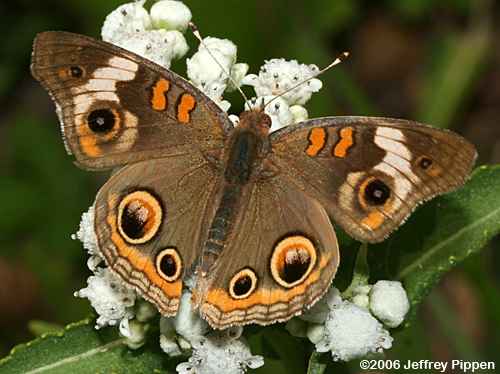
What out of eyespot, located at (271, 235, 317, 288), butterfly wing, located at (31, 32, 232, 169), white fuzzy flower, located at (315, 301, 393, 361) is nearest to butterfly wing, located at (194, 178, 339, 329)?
eyespot, located at (271, 235, 317, 288)

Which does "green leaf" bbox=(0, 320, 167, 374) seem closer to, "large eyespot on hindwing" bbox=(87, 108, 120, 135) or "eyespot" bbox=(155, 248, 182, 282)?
"eyespot" bbox=(155, 248, 182, 282)

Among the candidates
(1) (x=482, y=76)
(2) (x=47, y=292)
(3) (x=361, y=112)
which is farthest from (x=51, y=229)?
(1) (x=482, y=76)

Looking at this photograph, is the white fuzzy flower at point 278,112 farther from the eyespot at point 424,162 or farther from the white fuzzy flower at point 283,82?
the eyespot at point 424,162

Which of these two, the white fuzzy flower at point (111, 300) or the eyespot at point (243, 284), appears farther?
the white fuzzy flower at point (111, 300)

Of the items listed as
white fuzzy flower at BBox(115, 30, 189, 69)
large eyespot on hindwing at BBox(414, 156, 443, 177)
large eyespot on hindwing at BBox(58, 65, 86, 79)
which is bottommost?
large eyespot on hindwing at BBox(414, 156, 443, 177)

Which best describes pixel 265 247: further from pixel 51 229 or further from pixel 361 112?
pixel 51 229

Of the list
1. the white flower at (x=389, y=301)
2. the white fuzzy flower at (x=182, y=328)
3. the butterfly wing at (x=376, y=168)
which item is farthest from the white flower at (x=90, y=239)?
the white flower at (x=389, y=301)
